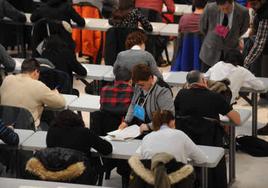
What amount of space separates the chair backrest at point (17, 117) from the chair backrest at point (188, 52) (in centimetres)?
338

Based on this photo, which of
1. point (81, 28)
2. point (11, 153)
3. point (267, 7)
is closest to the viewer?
point (11, 153)

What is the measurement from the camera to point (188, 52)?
33.0 feet

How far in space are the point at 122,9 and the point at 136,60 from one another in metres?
1.61

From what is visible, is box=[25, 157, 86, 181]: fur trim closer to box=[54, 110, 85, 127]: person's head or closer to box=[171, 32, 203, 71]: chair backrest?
box=[54, 110, 85, 127]: person's head

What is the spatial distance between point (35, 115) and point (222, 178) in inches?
69.0

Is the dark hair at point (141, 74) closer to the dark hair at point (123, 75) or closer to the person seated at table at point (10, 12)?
the dark hair at point (123, 75)

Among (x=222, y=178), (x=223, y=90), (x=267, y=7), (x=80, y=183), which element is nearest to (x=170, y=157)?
(x=80, y=183)

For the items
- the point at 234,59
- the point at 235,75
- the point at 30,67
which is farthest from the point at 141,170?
the point at 234,59

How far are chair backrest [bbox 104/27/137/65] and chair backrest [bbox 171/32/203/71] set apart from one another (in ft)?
2.27

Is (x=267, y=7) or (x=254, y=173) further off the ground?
(x=267, y=7)

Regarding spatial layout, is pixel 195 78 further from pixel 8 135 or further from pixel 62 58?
pixel 62 58

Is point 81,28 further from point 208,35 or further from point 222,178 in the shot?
point 222,178

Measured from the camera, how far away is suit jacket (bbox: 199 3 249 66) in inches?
362

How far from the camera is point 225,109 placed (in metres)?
7.03
